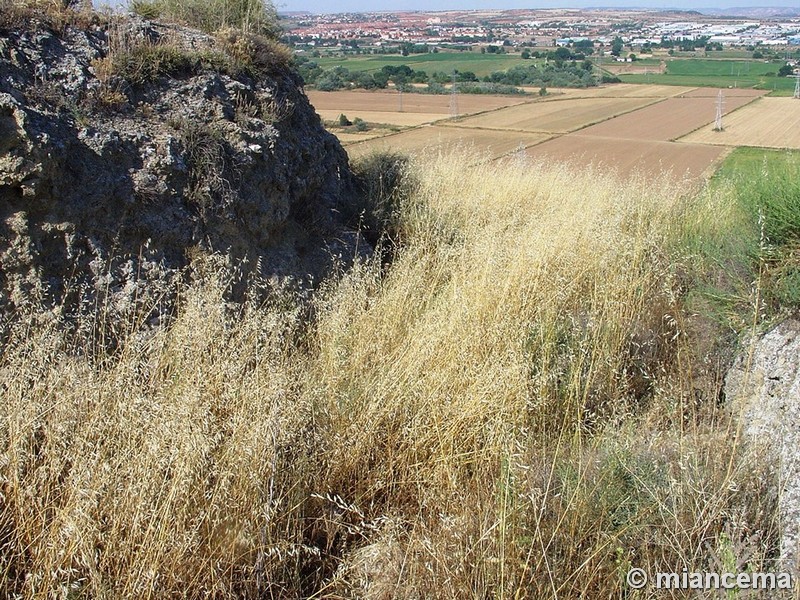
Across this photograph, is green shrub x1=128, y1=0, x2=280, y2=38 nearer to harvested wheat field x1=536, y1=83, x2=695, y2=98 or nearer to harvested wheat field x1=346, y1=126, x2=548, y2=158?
harvested wheat field x1=346, y1=126, x2=548, y2=158

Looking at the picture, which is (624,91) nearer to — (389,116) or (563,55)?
(389,116)

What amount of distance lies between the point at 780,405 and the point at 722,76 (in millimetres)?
81904

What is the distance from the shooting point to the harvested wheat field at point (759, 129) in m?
32.5

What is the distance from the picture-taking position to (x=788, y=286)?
4.69 metres

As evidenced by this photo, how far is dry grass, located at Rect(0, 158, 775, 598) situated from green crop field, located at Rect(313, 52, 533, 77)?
211ft

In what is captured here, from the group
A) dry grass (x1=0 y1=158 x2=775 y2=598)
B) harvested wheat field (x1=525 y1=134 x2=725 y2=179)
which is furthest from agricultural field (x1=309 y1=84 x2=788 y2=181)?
dry grass (x1=0 y1=158 x2=775 y2=598)

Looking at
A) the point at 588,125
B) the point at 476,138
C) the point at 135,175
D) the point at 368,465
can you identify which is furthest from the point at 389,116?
the point at 368,465

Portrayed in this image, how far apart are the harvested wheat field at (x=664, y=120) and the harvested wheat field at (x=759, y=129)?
3.76 ft

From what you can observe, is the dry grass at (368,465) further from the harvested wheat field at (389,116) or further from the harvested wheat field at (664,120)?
the harvested wheat field at (664,120)

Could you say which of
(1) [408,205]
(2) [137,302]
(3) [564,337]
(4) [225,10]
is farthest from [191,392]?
(4) [225,10]

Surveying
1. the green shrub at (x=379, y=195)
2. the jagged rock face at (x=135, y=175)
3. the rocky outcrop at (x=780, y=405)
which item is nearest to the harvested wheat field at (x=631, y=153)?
the green shrub at (x=379, y=195)

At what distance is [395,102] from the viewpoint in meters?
43.0

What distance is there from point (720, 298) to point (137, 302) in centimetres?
461

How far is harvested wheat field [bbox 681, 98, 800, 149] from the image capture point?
32450mm
